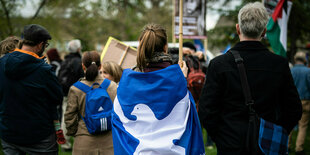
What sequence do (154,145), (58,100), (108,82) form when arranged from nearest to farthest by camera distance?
(154,145)
(58,100)
(108,82)

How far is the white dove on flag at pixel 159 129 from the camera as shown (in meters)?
2.58

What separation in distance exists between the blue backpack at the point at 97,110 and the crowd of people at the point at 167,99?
0.36 meters

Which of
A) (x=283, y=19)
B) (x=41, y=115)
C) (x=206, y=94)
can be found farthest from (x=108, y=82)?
(x=283, y=19)

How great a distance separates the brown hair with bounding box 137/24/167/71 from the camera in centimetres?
269

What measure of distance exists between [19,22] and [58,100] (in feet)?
23.2

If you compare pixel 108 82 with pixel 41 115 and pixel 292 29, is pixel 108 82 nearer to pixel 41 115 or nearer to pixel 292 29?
pixel 41 115

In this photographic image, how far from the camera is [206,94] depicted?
2.49 m

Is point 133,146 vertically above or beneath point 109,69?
beneath

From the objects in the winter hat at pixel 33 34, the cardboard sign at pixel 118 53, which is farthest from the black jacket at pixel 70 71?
the winter hat at pixel 33 34

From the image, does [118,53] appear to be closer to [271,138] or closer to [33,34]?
[33,34]

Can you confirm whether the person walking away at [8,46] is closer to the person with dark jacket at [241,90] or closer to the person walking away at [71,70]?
the person walking away at [71,70]

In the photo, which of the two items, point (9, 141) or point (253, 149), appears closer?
point (253, 149)

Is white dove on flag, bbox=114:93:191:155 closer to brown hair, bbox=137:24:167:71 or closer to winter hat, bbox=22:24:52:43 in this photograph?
brown hair, bbox=137:24:167:71

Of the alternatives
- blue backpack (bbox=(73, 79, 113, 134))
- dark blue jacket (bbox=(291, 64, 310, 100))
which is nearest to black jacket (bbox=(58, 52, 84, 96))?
blue backpack (bbox=(73, 79, 113, 134))
